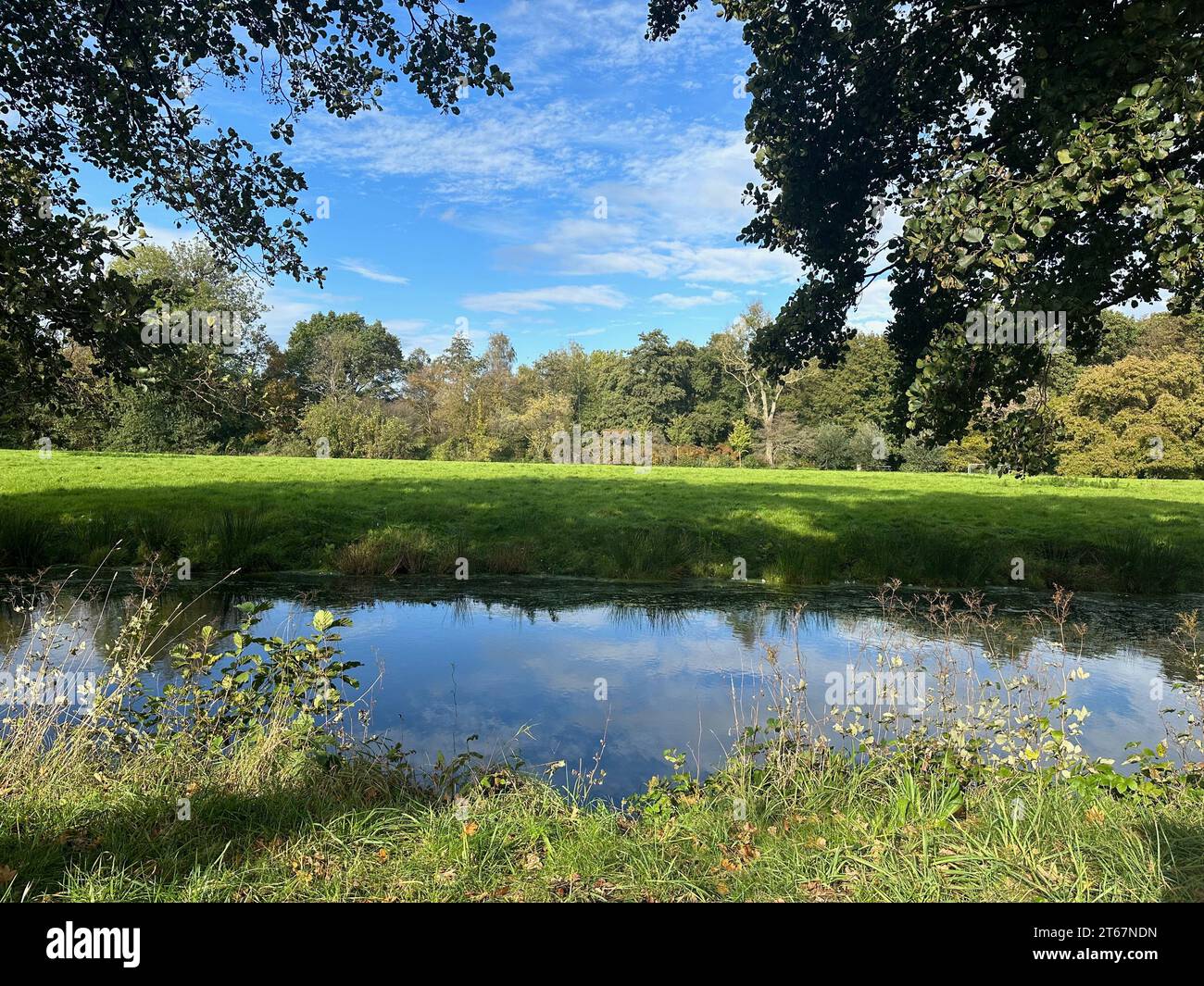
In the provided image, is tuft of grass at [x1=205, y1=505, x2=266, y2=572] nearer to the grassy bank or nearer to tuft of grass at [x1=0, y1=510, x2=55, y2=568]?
tuft of grass at [x1=0, y1=510, x2=55, y2=568]

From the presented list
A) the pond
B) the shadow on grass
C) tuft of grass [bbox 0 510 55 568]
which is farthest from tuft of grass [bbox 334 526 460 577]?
the shadow on grass

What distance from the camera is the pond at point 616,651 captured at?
6.97 meters

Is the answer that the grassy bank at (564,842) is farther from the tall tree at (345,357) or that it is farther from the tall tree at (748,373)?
the tall tree at (345,357)

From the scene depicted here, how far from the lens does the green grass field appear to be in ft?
48.3

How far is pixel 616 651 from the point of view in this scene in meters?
10.0

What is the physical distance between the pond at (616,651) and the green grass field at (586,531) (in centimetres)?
103

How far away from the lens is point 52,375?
309 inches

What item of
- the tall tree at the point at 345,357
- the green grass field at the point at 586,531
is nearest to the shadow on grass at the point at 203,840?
the green grass field at the point at 586,531

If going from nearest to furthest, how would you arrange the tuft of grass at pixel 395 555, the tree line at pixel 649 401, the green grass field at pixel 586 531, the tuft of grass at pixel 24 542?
the tuft of grass at pixel 24 542 → the tuft of grass at pixel 395 555 → the green grass field at pixel 586 531 → the tree line at pixel 649 401

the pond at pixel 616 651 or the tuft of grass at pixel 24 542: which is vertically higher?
the tuft of grass at pixel 24 542

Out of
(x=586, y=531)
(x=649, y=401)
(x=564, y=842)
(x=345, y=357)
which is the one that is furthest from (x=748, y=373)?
(x=564, y=842)

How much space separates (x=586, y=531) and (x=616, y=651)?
7.49 m

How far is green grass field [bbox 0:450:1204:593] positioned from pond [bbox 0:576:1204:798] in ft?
3.37
